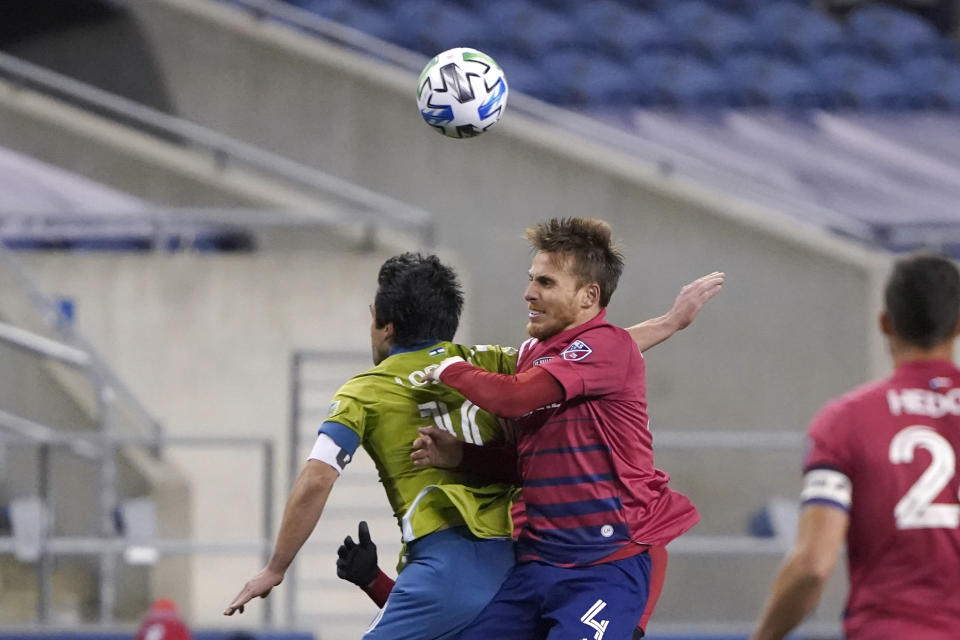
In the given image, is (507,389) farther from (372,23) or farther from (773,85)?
(773,85)

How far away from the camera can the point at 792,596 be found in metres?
3.01

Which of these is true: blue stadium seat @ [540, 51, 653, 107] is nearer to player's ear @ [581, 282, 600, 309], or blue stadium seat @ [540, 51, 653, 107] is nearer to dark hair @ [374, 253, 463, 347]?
dark hair @ [374, 253, 463, 347]

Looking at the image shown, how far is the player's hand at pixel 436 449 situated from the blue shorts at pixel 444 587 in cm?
20

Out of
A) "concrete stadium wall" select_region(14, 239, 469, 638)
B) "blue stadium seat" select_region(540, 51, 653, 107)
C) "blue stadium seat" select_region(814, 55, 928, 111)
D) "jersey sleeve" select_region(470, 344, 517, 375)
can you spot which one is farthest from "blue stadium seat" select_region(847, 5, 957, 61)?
"jersey sleeve" select_region(470, 344, 517, 375)

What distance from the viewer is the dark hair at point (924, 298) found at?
3098 mm

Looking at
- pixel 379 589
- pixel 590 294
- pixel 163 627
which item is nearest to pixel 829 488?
pixel 590 294

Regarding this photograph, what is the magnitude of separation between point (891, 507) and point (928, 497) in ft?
0.27

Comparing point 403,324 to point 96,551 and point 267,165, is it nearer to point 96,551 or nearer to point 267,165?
point 96,551

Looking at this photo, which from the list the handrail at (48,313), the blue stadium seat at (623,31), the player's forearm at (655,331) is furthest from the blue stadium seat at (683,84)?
the player's forearm at (655,331)

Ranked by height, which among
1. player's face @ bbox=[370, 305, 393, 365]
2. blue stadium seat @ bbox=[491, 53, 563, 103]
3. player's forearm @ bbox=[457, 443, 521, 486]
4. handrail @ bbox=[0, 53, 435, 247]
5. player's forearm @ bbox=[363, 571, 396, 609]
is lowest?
player's forearm @ bbox=[363, 571, 396, 609]

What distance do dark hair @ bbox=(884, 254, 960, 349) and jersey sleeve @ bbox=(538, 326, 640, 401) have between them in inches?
40.1

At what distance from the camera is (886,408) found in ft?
10.1

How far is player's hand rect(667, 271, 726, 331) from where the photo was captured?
4.60 meters

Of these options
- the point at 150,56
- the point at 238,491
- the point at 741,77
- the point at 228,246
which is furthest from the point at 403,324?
the point at 741,77
